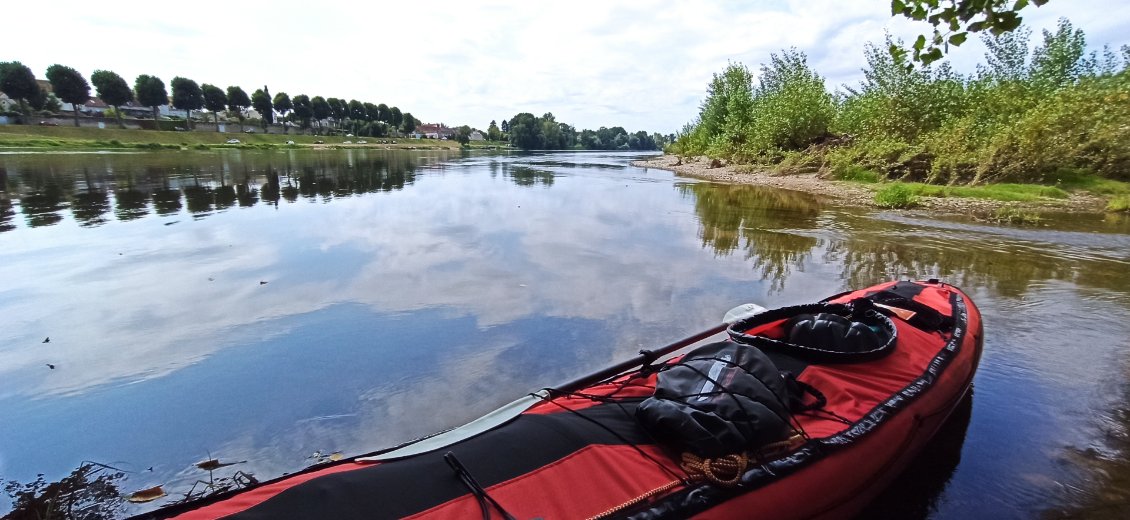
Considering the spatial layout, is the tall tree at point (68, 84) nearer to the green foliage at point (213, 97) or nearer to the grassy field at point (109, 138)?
the grassy field at point (109, 138)

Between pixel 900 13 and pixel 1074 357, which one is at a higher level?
pixel 900 13

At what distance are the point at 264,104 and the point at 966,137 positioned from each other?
289ft

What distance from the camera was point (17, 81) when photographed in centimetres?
4938

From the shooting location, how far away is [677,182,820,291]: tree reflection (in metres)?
8.28

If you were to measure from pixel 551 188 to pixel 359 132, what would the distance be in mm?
86762

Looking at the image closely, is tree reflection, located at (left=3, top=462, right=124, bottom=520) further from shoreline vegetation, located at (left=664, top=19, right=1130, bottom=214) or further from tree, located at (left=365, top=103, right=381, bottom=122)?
tree, located at (left=365, top=103, right=381, bottom=122)

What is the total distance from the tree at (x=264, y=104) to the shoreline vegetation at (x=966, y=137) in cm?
7611

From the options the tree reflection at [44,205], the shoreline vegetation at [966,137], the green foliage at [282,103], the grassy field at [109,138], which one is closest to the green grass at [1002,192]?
the shoreline vegetation at [966,137]

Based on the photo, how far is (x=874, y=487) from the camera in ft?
7.96

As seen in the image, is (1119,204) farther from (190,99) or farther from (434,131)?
(434,131)

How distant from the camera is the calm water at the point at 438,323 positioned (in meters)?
3.26

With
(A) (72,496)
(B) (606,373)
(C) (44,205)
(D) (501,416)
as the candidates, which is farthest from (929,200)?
(C) (44,205)

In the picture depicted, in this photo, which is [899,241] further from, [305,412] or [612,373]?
[305,412]

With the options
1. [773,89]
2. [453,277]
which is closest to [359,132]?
[773,89]
